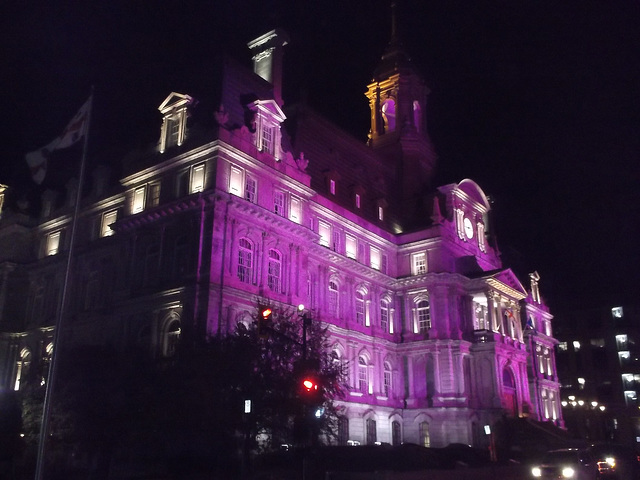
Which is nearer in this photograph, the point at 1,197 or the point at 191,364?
the point at 191,364

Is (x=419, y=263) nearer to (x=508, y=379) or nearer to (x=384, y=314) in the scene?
(x=384, y=314)

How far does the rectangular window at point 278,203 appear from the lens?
4838cm

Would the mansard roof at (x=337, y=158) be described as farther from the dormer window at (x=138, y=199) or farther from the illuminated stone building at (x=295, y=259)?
the dormer window at (x=138, y=199)

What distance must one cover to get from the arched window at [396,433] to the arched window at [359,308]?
9948 mm

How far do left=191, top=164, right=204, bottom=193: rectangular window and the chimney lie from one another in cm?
1299

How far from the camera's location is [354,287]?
5778cm

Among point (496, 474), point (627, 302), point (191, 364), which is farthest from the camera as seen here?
point (627, 302)

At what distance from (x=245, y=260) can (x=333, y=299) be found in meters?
13.2

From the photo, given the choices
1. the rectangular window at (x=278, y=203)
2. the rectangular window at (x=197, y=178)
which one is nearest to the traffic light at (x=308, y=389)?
the rectangular window at (x=197, y=178)

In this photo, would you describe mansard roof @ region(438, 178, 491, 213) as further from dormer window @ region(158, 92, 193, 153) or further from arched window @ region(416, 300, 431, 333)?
dormer window @ region(158, 92, 193, 153)

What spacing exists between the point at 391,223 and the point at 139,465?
122 ft

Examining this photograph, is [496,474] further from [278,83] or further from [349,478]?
[278,83]

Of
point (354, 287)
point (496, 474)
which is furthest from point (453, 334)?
point (496, 474)

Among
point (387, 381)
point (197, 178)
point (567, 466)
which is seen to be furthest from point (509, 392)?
point (197, 178)
